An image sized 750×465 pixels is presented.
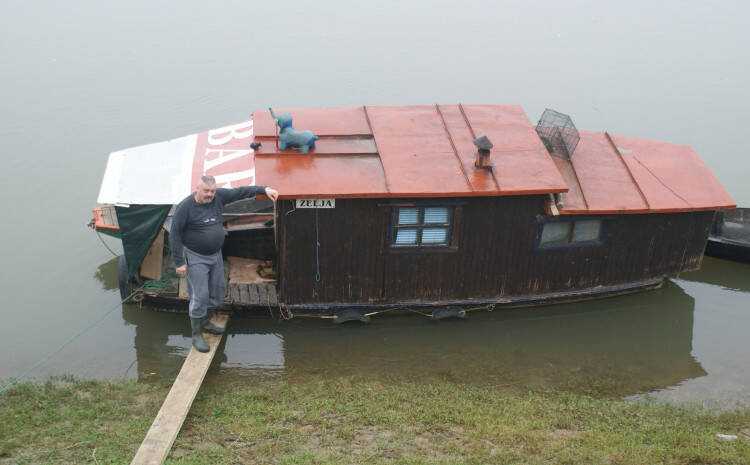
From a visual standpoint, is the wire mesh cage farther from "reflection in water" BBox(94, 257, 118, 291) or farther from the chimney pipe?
"reflection in water" BBox(94, 257, 118, 291)

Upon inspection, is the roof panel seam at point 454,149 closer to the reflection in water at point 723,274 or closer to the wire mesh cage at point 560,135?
the wire mesh cage at point 560,135

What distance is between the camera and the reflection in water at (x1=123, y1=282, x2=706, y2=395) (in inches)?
417

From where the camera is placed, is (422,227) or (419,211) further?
(422,227)

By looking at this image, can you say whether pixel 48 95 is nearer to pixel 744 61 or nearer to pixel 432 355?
pixel 432 355

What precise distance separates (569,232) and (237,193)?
208 inches

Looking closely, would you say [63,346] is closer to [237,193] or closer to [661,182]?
[237,193]

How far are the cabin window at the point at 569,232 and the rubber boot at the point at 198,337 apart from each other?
5.39m

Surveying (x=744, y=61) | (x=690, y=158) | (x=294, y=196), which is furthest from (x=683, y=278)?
(x=744, y=61)

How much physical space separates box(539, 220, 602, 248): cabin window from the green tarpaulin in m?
5.85

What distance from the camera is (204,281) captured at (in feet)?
31.5

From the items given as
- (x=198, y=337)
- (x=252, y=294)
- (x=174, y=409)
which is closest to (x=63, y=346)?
(x=198, y=337)

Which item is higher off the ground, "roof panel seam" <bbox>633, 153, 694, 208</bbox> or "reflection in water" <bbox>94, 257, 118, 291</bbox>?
"roof panel seam" <bbox>633, 153, 694, 208</bbox>

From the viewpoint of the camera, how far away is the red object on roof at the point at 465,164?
10.2 meters

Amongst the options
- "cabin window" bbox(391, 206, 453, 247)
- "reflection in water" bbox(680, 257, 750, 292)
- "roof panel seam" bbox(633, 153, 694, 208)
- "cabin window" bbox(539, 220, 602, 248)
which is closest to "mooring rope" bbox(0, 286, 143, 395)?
"cabin window" bbox(391, 206, 453, 247)
